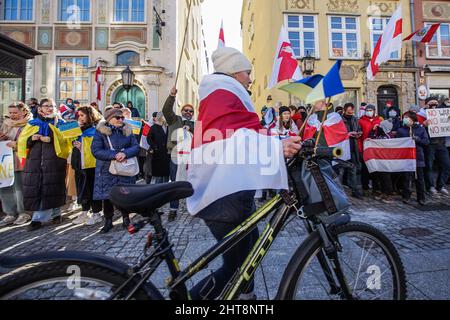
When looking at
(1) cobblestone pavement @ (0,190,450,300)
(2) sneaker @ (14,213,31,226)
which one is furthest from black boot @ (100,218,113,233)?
(2) sneaker @ (14,213,31,226)

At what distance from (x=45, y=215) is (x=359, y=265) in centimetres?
494

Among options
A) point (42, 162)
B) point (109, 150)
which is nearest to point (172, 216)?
point (109, 150)

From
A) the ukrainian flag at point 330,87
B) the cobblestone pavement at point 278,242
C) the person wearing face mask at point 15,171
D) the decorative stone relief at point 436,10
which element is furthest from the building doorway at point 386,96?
the person wearing face mask at point 15,171

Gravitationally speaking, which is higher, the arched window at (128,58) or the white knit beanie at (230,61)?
the arched window at (128,58)

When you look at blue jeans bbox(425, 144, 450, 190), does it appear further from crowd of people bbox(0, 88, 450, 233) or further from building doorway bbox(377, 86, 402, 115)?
building doorway bbox(377, 86, 402, 115)

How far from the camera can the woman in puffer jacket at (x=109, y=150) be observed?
4555 millimetres

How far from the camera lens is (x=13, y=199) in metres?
5.40

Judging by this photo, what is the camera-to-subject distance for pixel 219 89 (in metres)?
1.86

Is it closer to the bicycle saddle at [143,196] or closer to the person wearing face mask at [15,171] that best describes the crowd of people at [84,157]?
the person wearing face mask at [15,171]

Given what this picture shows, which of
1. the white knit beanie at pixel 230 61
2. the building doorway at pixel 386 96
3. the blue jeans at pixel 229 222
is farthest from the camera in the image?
the building doorway at pixel 386 96

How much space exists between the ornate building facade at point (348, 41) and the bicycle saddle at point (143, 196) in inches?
603

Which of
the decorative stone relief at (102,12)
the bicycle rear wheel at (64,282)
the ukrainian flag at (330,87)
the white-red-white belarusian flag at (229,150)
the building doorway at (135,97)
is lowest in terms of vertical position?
the bicycle rear wheel at (64,282)

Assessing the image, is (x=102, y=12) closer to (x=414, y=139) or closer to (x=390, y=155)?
(x=390, y=155)

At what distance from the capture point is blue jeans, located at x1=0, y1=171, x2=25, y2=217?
5.36 meters
